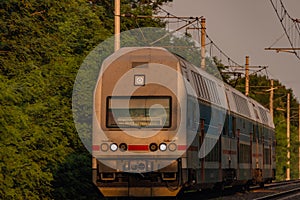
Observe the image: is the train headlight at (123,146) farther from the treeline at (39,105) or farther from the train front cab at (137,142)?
the treeline at (39,105)

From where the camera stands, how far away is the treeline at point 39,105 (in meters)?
19.7

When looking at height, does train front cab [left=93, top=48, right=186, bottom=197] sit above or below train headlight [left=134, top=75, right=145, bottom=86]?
below

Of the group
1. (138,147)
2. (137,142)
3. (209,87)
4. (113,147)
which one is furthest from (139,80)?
(209,87)

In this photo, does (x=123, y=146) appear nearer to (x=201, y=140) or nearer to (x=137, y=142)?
(x=137, y=142)

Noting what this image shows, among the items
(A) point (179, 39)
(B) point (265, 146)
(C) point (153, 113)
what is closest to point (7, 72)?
(C) point (153, 113)

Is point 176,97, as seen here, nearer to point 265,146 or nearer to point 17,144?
point 17,144

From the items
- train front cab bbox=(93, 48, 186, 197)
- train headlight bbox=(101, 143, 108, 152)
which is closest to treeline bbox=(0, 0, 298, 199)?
train headlight bbox=(101, 143, 108, 152)

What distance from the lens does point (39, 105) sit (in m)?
21.2

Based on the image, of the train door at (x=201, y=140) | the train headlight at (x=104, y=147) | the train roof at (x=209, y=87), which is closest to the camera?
the train headlight at (x=104, y=147)

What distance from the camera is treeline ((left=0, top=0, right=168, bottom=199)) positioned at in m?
19.7

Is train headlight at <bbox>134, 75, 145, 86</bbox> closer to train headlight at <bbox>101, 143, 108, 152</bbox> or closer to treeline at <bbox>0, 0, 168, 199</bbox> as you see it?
train headlight at <bbox>101, 143, 108, 152</bbox>

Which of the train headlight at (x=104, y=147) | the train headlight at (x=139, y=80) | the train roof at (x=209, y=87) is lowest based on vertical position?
the train headlight at (x=104, y=147)

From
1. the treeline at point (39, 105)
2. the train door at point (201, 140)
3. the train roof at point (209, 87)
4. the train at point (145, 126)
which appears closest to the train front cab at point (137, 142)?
the train at point (145, 126)

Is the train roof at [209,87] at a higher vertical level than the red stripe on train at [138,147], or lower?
higher
